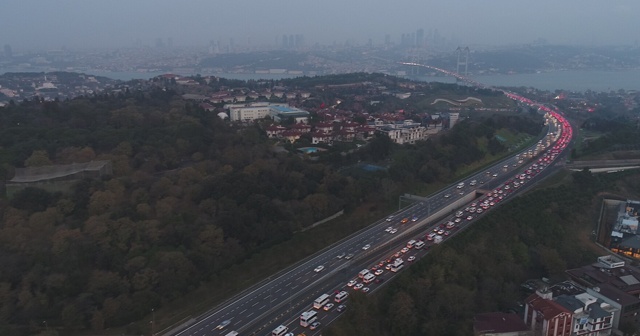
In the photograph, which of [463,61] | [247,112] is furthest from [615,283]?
[463,61]

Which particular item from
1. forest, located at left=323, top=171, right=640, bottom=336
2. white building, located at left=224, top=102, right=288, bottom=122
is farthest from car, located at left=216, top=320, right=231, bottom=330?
white building, located at left=224, top=102, right=288, bottom=122

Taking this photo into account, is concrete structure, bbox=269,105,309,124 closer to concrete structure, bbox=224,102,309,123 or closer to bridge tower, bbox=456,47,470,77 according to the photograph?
concrete structure, bbox=224,102,309,123

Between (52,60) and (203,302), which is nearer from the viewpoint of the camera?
(203,302)

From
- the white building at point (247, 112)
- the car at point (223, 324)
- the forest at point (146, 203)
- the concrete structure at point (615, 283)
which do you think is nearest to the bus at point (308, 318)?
the car at point (223, 324)

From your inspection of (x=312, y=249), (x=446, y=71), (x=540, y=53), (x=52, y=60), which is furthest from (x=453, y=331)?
(x=540, y=53)

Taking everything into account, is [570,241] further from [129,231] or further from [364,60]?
[364,60]

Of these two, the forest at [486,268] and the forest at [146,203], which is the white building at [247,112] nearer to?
the forest at [146,203]
